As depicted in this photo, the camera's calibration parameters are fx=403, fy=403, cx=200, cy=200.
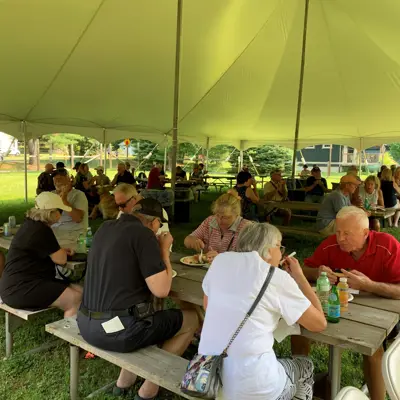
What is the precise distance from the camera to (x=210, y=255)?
321 centimetres

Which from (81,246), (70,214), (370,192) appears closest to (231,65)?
(370,192)

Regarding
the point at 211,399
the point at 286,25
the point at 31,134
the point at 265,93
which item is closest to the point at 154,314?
the point at 211,399

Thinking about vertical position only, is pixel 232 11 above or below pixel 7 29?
above

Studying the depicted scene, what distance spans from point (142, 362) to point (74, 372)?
0.63 metres

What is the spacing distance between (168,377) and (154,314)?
443 millimetres

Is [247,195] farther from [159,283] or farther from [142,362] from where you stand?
[142,362]

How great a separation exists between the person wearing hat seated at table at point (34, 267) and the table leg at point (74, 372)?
0.60m

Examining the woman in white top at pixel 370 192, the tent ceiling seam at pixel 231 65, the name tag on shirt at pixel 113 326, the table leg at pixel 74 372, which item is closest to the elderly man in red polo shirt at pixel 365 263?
the name tag on shirt at pixel 113 326

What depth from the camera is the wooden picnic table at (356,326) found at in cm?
189

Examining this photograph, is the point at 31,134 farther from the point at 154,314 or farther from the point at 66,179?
the point at 154,314

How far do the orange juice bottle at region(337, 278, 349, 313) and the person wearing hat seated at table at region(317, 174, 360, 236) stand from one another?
349 centimetres

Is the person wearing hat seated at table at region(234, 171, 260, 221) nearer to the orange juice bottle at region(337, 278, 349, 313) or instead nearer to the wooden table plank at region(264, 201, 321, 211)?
the wooden table plank at region(264, 201, 321, 211)

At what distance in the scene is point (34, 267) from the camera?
2.98 m

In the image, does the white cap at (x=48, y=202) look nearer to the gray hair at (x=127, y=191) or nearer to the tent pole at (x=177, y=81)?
the gray hair at (x=127, y=191)
